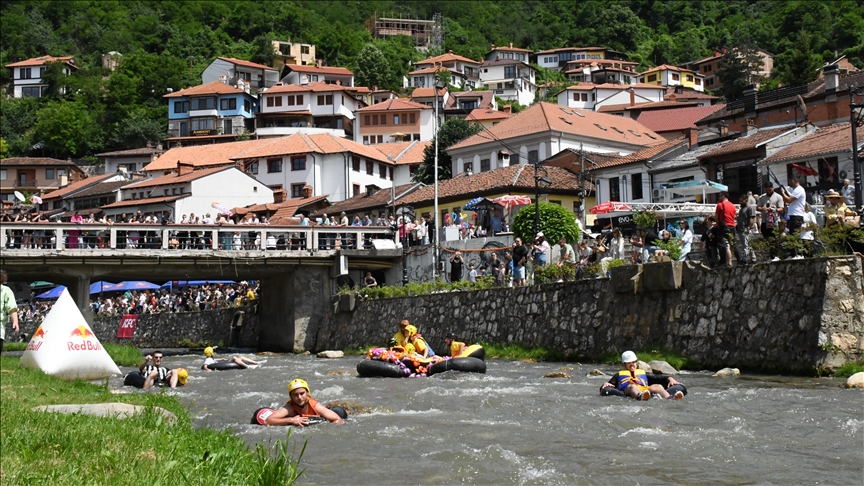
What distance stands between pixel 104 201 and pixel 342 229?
164ft

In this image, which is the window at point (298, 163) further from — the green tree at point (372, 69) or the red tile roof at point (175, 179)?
the green tree at point (372, 69)

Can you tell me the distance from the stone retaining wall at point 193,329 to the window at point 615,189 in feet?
65.8

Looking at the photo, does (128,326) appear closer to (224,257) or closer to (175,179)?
(224,257)

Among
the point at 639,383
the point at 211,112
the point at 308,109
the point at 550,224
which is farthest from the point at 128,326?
the point at 211,112

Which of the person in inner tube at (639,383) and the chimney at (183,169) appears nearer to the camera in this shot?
the person in inner tube at (639,383)

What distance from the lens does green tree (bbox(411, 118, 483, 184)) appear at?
7812cm

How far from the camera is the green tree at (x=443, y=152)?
78.1 metres

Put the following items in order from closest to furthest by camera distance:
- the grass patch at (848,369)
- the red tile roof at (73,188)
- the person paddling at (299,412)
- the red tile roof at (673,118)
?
the person paddling at (299,412)
the grass patch at (848,369)
the red tile roof at (673,118)
the red tile roof at (73,188)

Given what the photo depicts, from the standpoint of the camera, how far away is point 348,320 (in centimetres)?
4047

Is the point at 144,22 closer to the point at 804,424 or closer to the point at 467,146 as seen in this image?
the point at 467,146

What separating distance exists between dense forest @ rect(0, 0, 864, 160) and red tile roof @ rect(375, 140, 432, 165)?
36930mm

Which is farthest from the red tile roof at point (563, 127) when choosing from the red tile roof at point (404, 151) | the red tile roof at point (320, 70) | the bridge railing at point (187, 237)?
the red tile roof at point (320, 70)

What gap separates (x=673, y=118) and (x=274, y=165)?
36.9 meters

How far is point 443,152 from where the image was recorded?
83938mm
